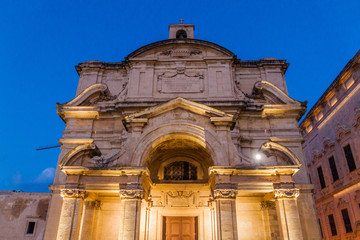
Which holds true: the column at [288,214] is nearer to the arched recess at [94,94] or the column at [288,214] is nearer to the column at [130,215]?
the column at [130,215]

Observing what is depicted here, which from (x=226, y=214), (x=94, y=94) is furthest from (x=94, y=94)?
(x=226, y=214)

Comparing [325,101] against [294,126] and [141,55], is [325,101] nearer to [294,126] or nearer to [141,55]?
[294,126]

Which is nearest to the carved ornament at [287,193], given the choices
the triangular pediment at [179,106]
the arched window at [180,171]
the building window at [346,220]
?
the triangular pediment at [179,106]

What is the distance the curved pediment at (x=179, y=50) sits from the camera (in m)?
20.7

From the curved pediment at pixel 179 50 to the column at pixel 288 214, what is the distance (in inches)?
452

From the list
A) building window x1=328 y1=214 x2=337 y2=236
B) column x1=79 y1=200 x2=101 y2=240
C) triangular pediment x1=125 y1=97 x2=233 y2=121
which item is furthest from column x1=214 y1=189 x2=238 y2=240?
building window x1=328 y1=214 x2=337 y2=236

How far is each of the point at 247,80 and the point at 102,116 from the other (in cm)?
1061

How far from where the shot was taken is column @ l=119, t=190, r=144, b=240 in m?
11.8

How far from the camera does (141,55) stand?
2070 cm

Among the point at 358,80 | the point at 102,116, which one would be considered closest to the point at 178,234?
the point at 102,116

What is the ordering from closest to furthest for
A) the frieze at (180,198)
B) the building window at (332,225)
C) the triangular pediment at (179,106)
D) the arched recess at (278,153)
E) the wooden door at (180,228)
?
the arched recess at (278,153) → the triangular pediment at (179,106) → the wooden door at (180,228) → the frieze at (180,198) → the building window at (332,225)

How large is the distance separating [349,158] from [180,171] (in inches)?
496

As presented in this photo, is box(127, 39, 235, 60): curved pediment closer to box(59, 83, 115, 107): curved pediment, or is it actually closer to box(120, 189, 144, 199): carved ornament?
box(59, 83, 115, 107): curved pediment

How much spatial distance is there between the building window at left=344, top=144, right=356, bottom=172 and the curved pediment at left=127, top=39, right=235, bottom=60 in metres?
11.6
